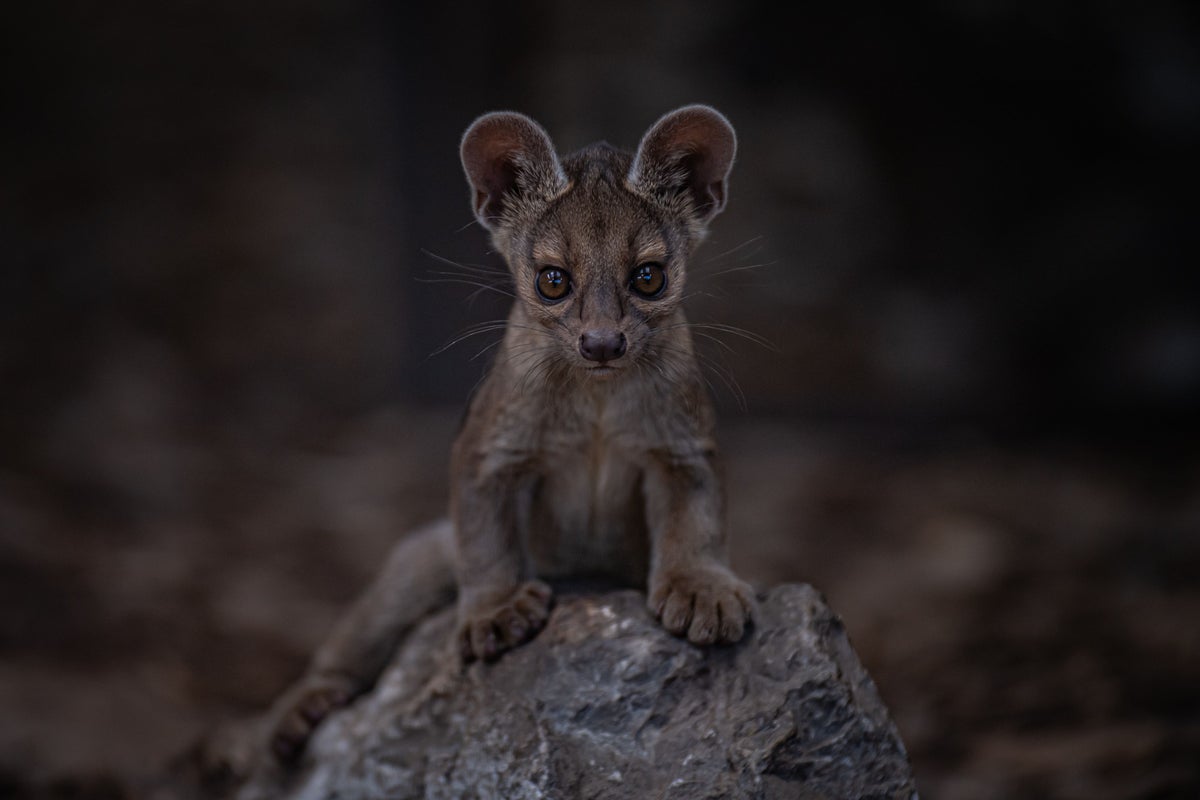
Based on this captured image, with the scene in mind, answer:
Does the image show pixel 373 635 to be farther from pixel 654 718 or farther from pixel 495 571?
pixel 654 718

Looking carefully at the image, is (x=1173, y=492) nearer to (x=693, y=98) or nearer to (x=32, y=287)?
(x=693, y=98)

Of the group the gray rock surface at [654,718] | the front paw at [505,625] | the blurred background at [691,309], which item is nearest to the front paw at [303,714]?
the gray rock surface at [654,718]

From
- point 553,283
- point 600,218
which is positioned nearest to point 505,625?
point 553,283

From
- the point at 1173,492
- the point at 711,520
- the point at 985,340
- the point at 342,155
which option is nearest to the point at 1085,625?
the point at 1173,492

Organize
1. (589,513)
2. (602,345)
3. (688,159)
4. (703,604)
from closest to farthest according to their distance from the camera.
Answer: (602,345)
(703,604)
(688,159)
(589,513)

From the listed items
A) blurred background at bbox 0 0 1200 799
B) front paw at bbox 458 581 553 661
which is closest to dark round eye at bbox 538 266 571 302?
front paw at bbox 458 581 553 661

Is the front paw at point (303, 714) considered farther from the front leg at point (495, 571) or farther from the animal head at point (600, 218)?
the animal head at point (600, 218)
